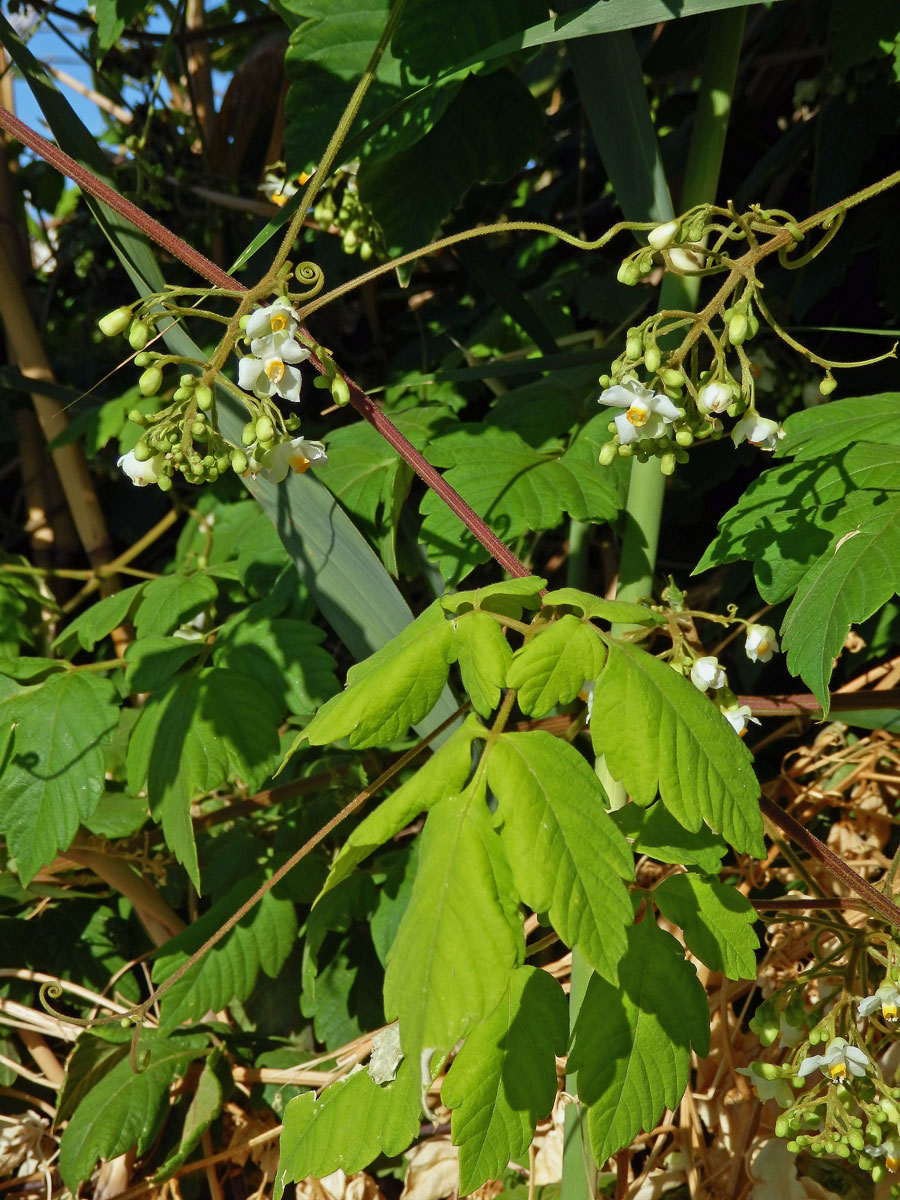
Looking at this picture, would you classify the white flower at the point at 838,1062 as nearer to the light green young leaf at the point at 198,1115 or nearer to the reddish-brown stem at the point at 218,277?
the reddish-brown stem at the point at 218,277

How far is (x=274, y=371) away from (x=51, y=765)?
59 cm

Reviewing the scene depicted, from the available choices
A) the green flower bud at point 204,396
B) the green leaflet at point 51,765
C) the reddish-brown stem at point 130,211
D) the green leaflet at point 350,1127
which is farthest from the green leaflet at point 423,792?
the green leaflet at point 51,765

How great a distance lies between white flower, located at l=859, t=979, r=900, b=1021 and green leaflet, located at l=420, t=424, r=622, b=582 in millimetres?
528

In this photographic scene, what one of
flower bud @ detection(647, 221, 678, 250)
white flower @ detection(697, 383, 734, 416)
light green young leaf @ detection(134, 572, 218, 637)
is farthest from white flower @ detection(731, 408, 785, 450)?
light green young leaf @ detection(134, 572, 218, 637)

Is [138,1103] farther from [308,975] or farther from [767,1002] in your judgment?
[767,1002]

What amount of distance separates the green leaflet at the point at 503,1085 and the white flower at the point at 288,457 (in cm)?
49

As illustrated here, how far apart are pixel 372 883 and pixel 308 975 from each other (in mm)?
147

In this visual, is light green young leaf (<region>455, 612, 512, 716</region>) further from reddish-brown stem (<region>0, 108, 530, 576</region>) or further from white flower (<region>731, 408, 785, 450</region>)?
white flower (<region>731, 408, 785, 450</region>)

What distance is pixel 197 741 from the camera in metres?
1.14

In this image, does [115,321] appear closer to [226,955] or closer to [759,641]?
[759,641]

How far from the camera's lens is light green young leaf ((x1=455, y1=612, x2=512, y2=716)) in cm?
72

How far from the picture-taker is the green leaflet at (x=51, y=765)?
3.76ft

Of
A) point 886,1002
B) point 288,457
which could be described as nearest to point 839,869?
point 886,1002

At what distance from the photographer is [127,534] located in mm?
2133
